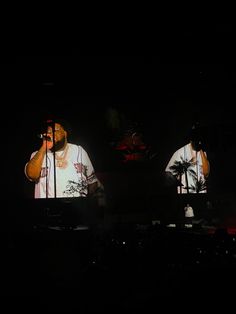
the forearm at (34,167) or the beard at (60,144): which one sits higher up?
the beard at (60,144)

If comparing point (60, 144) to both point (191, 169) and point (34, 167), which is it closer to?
point (34, 167)

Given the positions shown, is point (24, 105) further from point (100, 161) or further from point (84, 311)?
point (84, 311)

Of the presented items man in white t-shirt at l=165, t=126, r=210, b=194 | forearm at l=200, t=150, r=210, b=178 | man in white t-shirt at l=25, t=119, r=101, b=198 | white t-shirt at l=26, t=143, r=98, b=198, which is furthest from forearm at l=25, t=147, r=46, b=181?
forearm at l=200, t=150, r=210, b=178

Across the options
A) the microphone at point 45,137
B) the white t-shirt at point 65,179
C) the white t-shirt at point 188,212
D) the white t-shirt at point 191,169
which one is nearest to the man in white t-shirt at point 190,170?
the white t-shirt at point 191,169

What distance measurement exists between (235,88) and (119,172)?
4.11 meters

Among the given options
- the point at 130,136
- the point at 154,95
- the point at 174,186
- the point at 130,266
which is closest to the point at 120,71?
the point at 154,95

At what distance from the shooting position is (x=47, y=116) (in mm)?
10516

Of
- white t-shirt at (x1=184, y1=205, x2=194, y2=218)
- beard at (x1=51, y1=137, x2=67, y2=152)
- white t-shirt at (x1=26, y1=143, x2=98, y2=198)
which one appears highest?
beard at (x1=51, y1=137, x2=67, y2=152)

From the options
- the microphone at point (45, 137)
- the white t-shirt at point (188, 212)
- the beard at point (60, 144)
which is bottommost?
the white t-shirt at point (188, 212)

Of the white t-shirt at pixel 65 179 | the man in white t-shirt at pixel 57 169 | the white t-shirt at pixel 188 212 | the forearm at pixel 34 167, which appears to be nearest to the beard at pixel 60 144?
the man in white t-shirt at pixel 57 169

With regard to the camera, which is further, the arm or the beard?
the beard

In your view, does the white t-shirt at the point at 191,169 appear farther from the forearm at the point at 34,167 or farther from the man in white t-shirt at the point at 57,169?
the forearm at the point at 34,167

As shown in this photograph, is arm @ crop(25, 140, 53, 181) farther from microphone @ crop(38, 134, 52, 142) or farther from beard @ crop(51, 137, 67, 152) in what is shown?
beard @ crop(51, 137, 67, 152)

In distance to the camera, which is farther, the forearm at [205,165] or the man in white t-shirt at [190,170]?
the forearm at [205,165]
